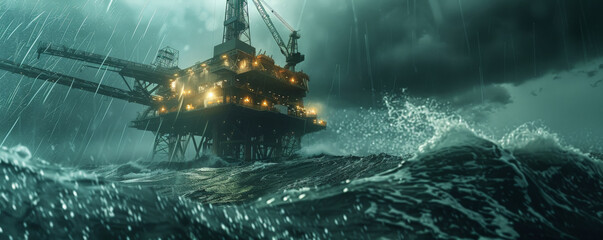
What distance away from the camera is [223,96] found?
A: 3294 centimetres

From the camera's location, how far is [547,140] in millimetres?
7996

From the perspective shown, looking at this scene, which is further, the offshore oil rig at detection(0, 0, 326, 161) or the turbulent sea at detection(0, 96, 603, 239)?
the offshore oil rig at detection(0, 0, 326, 161)

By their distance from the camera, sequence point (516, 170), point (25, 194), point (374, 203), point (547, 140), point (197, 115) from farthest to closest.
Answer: point (197, 115), point (547, 140), point (516, 170), point (374, 203), point (25, 194)

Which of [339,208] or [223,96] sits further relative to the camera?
[223,96]

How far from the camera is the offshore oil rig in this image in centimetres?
3475

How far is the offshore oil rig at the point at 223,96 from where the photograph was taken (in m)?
34.8

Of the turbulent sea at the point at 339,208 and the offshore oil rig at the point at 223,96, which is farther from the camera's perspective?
the offshore oil rig at the point at 223,96

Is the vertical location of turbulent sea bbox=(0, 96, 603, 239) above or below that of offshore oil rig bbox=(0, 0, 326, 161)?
below

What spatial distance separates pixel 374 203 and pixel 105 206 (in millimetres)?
3531

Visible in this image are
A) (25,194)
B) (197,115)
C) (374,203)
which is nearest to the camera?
(25,194)

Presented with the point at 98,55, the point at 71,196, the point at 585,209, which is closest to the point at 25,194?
the point at 71,196

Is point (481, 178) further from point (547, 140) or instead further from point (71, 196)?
point (71, 196)

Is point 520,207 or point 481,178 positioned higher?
point 481,178

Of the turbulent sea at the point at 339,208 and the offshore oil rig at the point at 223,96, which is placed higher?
the offshore oil rig at the point at 223,96
